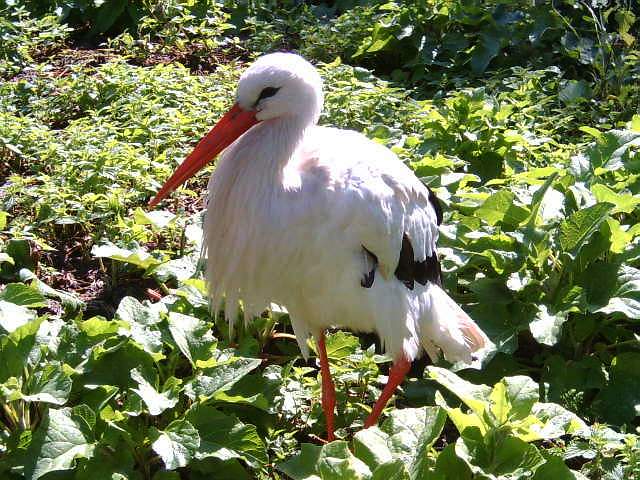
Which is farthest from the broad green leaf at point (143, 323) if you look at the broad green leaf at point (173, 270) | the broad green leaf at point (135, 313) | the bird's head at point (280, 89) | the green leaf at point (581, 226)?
the green leaf at point (581, 226)

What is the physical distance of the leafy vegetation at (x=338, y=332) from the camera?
10.6 feet

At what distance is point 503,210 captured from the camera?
13.9ft

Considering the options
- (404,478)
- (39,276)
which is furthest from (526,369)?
(39,276)

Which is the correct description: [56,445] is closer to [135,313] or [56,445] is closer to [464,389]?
[135,313]

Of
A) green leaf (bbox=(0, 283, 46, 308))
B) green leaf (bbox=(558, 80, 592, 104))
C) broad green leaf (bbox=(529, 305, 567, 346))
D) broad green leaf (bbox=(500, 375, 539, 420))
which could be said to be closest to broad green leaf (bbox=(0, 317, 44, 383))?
green leaf (bbox=(0, 283, 46, 308))

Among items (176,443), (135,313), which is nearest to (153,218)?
(135,313)

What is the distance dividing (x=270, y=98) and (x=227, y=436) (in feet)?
4.17

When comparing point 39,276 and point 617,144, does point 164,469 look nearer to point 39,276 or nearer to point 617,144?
point 39,276

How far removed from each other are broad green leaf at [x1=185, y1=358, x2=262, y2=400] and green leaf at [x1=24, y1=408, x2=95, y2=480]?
44 centimetres

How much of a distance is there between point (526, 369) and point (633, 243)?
76 centimetres

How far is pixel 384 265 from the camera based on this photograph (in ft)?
11.7

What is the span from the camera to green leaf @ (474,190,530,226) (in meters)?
4.21

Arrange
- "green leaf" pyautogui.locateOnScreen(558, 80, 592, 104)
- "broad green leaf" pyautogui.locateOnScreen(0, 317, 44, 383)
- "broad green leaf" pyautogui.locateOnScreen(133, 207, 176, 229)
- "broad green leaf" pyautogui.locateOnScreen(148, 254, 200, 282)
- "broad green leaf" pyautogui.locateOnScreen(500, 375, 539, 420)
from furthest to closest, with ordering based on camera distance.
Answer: "green leaf" pyautogui.locateOnScreen(558, 80, 592, 104), "broad green leaf" pyautogui.locateOnScreen(133, 207, 176, 229), "broad green leaf" pyautogui.locateOnScreen(148, 254, 200, 282), "broad green leaf" pyautogui.locateOnScreen(0, 317, 44, 383), "broad green leaf" pyautogui.locateOnScreen(500, 375, 539, 420)

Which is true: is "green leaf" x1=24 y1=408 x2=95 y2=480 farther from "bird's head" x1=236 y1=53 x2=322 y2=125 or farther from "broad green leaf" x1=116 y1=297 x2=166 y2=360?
"bird's head" x1=236 y1=53 x2=322 y2=125
